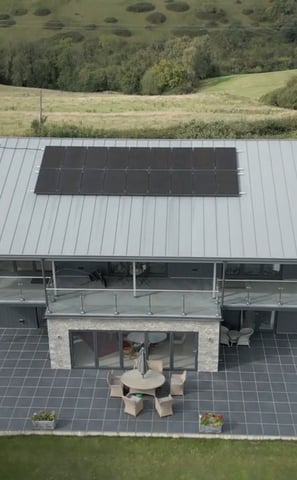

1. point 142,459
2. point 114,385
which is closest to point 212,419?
point 142,459

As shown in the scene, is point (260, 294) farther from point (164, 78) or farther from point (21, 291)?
point (164, 78)

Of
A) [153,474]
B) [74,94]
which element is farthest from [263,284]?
[74,94]

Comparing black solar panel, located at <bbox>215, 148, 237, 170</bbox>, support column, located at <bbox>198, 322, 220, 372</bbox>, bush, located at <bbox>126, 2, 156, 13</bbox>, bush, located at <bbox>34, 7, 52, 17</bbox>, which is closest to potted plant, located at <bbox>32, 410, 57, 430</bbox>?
support column, located at <bbox>198, 322, 220, 372</bbox>

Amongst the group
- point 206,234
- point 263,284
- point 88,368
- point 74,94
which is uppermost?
point 206,234

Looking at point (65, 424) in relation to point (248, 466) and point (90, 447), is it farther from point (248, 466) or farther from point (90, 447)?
point (248, 466)

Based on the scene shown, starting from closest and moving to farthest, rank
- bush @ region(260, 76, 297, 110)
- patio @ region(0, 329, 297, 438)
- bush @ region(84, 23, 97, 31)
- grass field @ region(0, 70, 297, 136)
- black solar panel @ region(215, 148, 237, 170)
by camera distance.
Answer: patio @ region(0, 329, 297, 438), black solar panel @ region(215, 148, 237, 170), grass field @ region(0, 70, 297, 136), bush @ region(260, 76, 297, 110), bush @ region(84, 23, 97, 31)

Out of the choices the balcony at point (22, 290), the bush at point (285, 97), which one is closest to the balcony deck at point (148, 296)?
the balcony at point (22, 290)

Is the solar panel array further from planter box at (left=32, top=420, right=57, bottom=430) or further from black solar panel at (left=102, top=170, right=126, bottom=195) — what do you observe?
planter box at (left=32, top=420, right=57, bottom=430)

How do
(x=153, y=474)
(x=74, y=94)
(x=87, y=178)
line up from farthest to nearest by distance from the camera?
(x=74, y=94)
(x=87, y=178)
(x=153, y=474)
